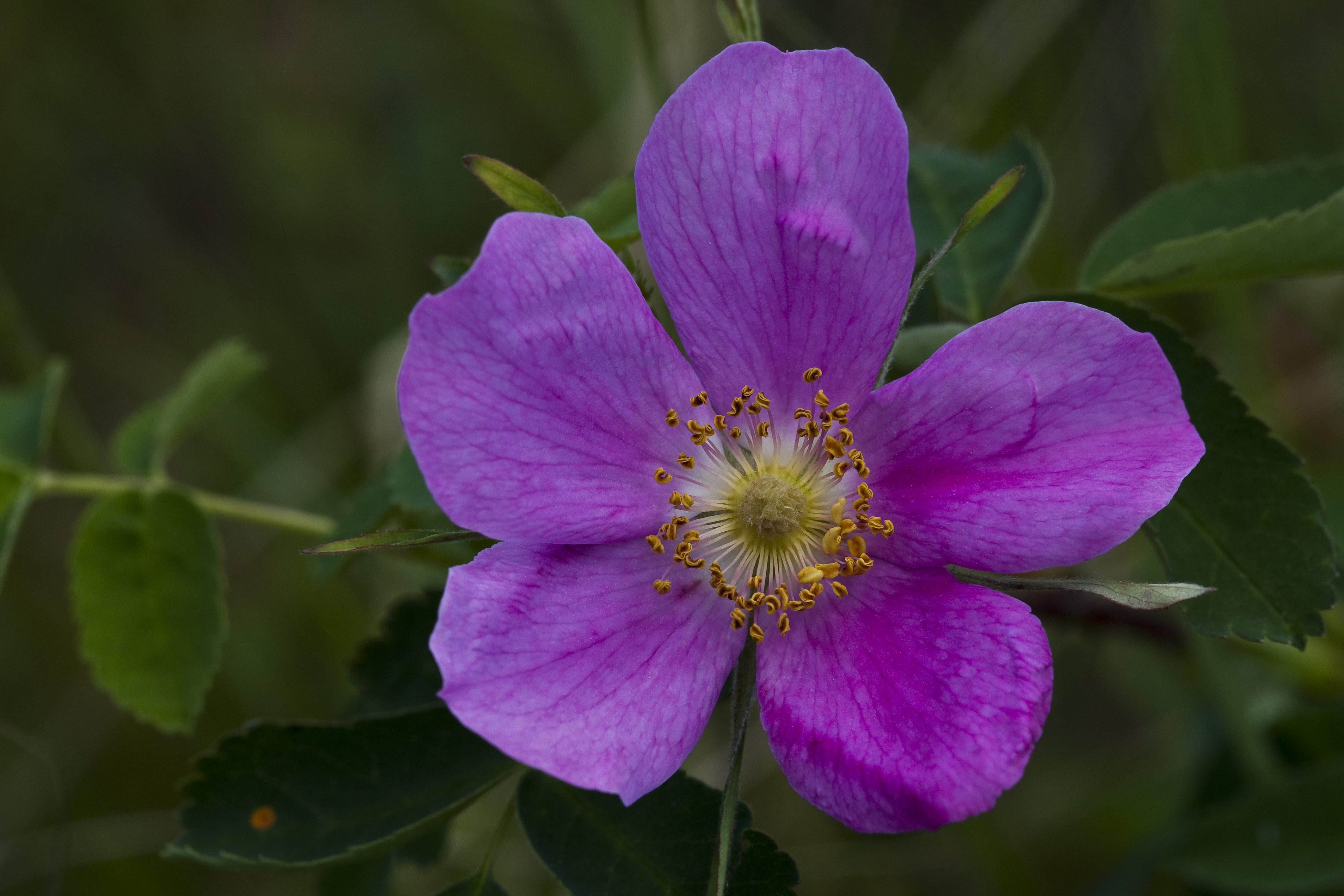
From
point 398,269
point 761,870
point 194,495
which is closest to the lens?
point 761,870

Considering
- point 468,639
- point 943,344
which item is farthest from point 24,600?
point 943,344

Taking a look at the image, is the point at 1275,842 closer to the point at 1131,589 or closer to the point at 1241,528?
the point at 1241,528

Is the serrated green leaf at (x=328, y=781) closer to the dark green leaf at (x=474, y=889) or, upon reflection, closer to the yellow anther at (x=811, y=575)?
the dark green leaf at (x=474, y=889)

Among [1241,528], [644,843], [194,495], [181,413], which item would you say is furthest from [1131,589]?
[181,413]

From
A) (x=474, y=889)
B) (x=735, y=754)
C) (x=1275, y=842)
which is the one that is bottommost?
(x=1275, y=842)

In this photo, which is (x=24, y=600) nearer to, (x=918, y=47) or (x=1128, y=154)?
(x=918, y=47)

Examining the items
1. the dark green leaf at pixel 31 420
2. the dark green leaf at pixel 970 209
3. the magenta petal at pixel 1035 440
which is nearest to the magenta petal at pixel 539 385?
the magenta petal at pixel 1035 440
